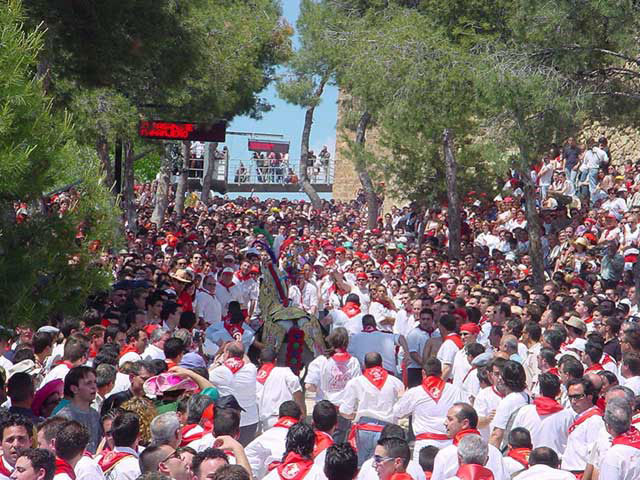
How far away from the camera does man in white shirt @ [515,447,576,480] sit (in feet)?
19.4

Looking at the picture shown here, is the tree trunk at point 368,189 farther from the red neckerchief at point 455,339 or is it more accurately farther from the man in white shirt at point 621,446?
the man in white shirt at point 621,446

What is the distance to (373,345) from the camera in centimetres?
1075

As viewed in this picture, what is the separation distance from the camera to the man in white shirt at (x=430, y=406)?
8.12 meters

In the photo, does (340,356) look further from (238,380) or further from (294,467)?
(294,467)

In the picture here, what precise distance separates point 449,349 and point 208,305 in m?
4.34

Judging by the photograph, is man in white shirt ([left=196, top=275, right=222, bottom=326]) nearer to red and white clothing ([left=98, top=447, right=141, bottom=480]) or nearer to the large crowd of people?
the large crowd of people

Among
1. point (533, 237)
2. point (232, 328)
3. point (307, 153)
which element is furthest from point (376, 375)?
point (307, 153)

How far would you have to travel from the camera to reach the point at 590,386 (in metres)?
7.52

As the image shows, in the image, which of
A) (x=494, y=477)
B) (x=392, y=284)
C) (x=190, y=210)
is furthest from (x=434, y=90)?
(x=190, y=210)

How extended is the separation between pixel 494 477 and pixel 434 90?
40.9 feet

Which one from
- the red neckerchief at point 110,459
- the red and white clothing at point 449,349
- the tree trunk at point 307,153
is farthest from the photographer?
the tree trunk at point 307,153

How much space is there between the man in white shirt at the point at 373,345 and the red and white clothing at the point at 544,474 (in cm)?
461

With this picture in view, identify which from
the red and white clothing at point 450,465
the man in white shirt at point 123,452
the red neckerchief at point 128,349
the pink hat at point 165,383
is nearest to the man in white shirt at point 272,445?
the pink hat at point 165,383

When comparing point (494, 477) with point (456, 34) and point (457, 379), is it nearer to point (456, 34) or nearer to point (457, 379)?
point (457, 379)
